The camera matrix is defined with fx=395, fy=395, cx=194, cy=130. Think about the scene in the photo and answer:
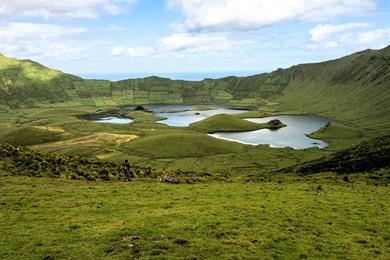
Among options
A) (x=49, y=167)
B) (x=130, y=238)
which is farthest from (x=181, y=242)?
(x=49, y=167)

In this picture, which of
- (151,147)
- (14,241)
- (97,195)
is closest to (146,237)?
(14,241)

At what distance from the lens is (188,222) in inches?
1473

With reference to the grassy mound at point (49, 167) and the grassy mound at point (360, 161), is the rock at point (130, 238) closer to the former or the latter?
the grassy mound at point (49, 167)

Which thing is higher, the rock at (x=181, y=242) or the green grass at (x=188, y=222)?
the rock at (x=181, y=242)

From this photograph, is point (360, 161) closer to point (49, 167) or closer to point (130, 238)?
point (130, 238)

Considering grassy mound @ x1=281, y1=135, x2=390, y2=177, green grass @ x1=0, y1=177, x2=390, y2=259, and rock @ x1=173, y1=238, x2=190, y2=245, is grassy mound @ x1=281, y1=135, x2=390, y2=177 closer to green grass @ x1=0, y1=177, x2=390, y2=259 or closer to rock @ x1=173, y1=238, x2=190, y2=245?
green grass @ x1=0, y1=177, x2=390, y2=259

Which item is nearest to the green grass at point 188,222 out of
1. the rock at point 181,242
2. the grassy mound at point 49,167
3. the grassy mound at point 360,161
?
the rock at point 181,242

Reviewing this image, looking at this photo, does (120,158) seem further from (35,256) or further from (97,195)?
(35,256)

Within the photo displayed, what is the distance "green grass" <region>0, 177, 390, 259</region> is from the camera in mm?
30797

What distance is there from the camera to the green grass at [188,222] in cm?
3080

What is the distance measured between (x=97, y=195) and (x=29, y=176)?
16.9 meters

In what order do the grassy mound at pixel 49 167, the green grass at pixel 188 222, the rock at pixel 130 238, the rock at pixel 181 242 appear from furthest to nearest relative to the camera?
the grassy mound at pixel 49 167, the rock at pixel 130 238, the rock at pixel 181 242, the green grass at pixel 188 222

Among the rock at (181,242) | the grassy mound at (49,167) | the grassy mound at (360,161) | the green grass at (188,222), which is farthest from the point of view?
the grassy mound at (360,161)

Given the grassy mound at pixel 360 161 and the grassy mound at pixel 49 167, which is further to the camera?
the grassy mound at pixel 360 161
